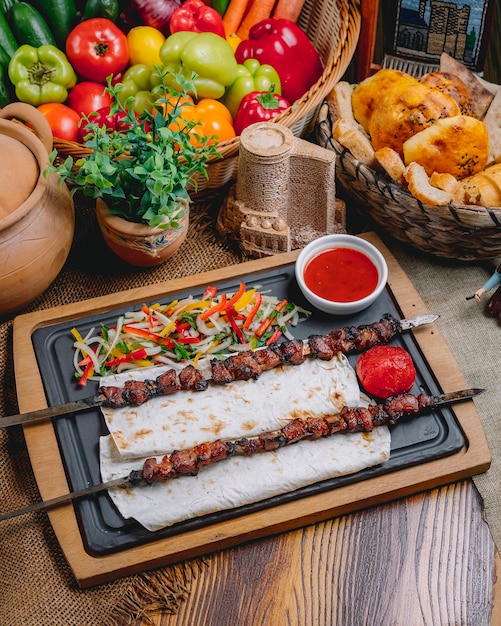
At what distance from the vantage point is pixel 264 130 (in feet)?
10.2

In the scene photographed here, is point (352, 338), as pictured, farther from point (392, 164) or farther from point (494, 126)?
point (494, 126)

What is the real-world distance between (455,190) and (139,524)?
6.08 feet

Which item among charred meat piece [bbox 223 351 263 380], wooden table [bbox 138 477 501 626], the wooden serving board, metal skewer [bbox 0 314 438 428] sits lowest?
wooden table [bbox 138 477 501 626]

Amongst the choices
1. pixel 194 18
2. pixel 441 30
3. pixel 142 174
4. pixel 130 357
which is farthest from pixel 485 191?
pixel 194 18

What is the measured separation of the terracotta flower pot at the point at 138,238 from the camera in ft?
9.75

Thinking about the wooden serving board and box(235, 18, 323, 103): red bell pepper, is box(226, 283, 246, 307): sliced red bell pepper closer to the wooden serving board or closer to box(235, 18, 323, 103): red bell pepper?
the wooden serving board

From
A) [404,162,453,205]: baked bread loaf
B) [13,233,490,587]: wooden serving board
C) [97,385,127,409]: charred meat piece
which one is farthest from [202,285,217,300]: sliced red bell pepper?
[404,162,453,205]: baked bread loaf

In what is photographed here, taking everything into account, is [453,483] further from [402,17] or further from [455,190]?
[402,17]

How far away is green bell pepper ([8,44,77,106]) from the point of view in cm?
345

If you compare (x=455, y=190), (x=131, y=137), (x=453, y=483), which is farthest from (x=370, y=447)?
(x=131, y=137)

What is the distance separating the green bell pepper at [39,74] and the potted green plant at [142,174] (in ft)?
1.96

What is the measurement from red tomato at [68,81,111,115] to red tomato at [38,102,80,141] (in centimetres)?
8

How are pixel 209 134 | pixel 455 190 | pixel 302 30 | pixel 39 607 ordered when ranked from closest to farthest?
pixel 39 607 → pixel 455 190 → pixel 209 134 → pixel 302 30

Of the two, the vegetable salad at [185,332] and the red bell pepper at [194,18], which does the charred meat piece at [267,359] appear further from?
the red bell pepper at [194,18]
